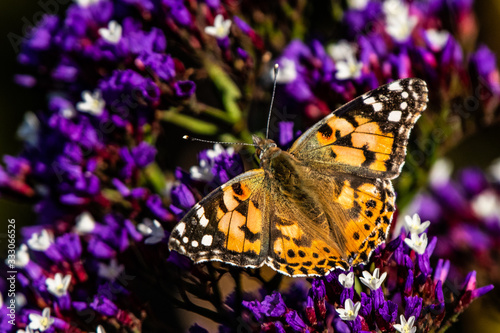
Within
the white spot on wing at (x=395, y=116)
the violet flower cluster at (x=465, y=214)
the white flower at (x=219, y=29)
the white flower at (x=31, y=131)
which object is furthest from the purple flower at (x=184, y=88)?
the violet flower cluster at (x=465, y=214)

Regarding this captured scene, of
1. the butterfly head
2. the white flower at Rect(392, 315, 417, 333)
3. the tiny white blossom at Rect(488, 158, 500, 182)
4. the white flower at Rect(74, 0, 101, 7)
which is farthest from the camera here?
the tiny white blossom at Rect(488, 158, 500, 182)

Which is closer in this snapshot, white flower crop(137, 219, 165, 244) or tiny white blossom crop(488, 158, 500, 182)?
white flower crop(137, 219, 165, 244)

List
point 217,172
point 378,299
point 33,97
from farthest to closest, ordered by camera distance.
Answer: point 33,97, point 217,172, point 378,299

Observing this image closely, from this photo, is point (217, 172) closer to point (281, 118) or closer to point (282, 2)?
point (281, 118)

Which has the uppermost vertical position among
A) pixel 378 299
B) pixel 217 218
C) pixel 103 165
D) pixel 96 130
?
pixel 96 130

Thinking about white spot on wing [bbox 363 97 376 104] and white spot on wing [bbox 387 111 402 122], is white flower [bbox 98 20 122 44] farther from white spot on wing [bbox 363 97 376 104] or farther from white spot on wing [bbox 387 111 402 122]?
white spot on wing [bbox 387 111 402 122]

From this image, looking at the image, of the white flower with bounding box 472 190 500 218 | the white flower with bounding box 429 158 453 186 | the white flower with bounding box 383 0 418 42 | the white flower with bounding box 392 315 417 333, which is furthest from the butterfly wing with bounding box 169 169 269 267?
the white flower with bounding box 472 190 500 218

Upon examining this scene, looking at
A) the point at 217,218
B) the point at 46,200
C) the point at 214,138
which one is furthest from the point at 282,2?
the point at 46,200
